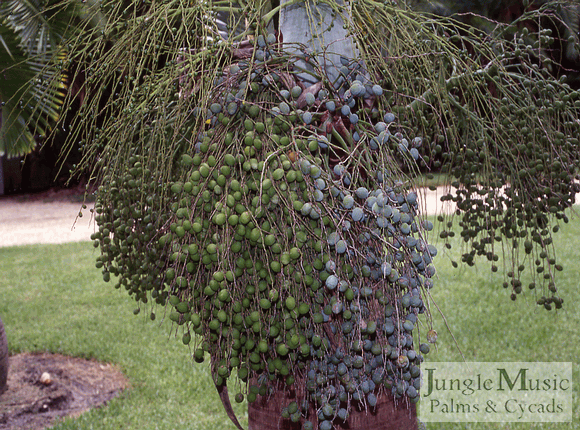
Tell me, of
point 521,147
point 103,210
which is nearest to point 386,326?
point 521,147

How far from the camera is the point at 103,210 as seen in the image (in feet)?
6.24

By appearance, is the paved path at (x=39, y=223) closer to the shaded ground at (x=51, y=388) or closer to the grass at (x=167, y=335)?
the grass at (x=167, y=335)

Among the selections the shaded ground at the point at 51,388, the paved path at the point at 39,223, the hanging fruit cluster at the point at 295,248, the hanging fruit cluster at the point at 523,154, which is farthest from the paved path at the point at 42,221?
the hanging fruit cluster at the point at 295,248

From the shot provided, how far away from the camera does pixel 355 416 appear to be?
1505 mm

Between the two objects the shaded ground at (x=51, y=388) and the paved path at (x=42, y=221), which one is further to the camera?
the paved path at (x=42, y=221)

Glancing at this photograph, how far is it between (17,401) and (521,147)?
332 centimetres

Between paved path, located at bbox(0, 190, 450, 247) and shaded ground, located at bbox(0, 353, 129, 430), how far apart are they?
3.70 meters

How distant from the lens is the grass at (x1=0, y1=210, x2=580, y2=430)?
135 inches

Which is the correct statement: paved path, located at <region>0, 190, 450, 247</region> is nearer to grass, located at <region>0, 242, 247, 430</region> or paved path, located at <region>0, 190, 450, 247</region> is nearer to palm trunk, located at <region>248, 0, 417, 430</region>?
grass, located at <region>0, 242, 247, 430</region>

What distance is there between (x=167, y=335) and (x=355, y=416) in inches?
130

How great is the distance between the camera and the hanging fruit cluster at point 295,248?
1146mm

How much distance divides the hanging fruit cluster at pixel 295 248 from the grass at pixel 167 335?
62.9 inches

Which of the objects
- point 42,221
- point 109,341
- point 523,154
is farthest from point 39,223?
point 523,154

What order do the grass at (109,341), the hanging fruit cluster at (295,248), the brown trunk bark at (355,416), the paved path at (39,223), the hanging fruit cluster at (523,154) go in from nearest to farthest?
1. the hanging fruit cluster at (295,248)
2. the brown trunk bark at (355,416)
3. the hanging fruit cluster at (523,154)
4. the grass at (109,341)
5. the paved path at (39,223)
